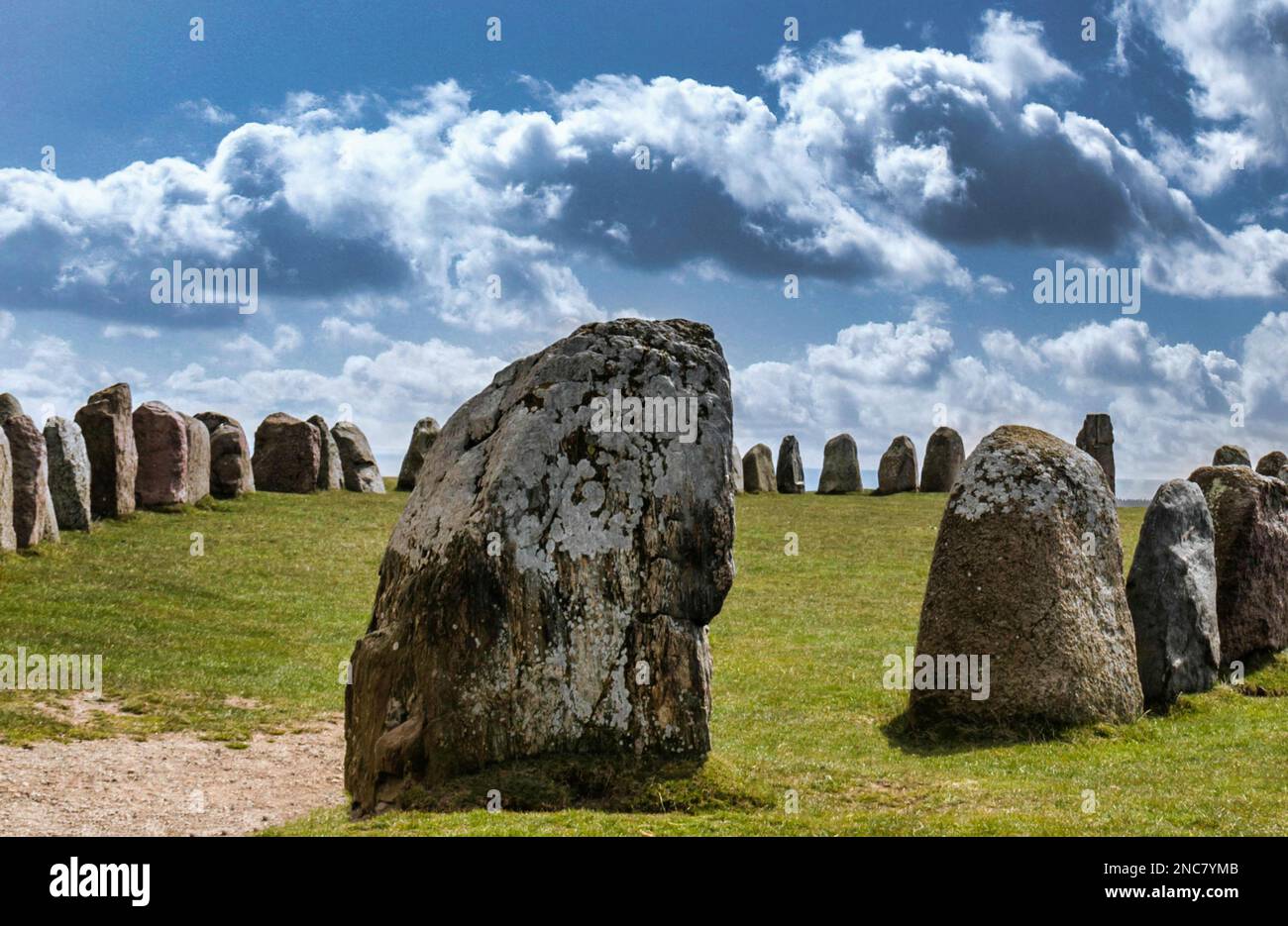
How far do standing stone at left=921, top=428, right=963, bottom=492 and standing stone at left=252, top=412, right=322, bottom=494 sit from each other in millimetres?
24520

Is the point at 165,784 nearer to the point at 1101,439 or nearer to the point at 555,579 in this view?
the point at 555,579

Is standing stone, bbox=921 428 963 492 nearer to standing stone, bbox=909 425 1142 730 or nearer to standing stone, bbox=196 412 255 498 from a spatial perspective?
standing stone, bbox=196 412 255 498

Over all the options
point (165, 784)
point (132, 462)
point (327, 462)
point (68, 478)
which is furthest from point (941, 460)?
point (165, 784)

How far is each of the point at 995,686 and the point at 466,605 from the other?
24.1ft

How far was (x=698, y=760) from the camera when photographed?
1082 cm

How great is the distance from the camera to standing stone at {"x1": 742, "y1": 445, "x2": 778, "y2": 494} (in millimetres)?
49281

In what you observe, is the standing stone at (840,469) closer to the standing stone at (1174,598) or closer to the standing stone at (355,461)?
the standing stone at (355,461)

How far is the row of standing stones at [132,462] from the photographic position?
25.3 meters

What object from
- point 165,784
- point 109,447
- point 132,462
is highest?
point 109,447

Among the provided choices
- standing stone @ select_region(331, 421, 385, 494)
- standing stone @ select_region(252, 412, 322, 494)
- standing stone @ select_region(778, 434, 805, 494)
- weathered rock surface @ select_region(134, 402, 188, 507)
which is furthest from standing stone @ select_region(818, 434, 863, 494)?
weathered rock surface @ select_region(134, 402, 188, 507)

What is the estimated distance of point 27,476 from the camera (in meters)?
25.3

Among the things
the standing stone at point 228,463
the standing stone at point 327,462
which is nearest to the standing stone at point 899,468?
the standing stone at point 327,462

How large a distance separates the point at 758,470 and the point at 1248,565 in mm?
30611
